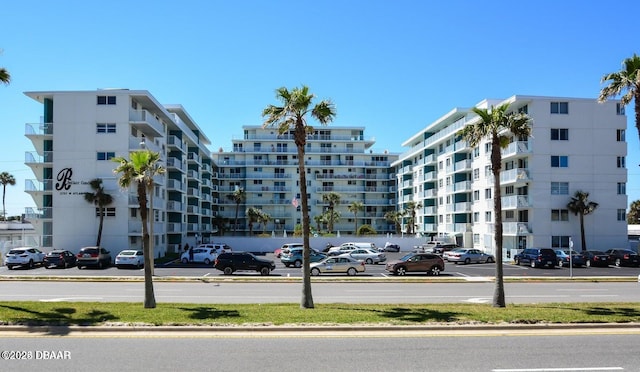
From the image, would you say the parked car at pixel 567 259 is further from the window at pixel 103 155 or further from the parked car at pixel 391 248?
the window at pixel 103 155

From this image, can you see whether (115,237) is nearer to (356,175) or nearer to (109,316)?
(109,316)

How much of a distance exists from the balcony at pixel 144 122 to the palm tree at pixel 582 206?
1699 inches

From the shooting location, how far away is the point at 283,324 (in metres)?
13.6

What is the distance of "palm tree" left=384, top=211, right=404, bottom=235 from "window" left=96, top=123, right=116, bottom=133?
52546mm

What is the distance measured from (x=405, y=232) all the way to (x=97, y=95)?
5699 centimetres

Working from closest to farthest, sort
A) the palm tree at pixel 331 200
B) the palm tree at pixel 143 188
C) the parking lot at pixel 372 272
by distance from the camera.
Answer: the palm tree at pixel 143 188, the parking lot at pixel 372 272, the palm tree at pixel 331 200

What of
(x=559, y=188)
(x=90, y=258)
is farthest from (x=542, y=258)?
(x=90, y=258)

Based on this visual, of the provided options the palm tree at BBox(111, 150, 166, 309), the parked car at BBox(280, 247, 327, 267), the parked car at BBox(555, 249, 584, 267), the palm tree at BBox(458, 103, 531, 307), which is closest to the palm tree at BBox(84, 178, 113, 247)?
the parked car at BBox(280, 247, 327, 267)

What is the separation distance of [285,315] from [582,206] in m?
42.8

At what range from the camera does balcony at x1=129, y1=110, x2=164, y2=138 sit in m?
49.3

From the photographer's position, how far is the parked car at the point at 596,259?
44.2 meters

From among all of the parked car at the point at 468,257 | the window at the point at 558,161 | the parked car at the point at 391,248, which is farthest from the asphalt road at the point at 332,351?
the parked car at the point at 391,248

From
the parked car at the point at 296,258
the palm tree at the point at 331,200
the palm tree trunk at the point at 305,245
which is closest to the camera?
the palm tree trunk at the point at 305,245

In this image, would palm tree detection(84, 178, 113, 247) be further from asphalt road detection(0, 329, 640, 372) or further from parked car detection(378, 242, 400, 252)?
parked car detection(378, 242, 400, 252)
